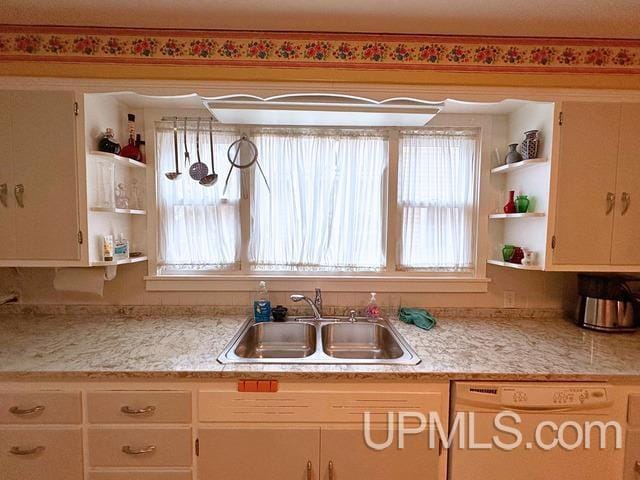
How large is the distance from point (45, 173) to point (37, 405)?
1.03 m

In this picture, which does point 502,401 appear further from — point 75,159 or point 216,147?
point 75,159

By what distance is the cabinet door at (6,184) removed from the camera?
1404 mm

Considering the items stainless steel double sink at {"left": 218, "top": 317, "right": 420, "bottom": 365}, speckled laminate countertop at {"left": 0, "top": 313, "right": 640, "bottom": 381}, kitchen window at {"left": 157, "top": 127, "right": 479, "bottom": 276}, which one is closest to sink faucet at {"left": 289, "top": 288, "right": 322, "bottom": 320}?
stainless steel double sink at {"left": 218, "top": 317, "right": 420, "bottom": 365}

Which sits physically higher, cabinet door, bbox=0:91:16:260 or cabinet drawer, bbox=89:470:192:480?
cabinet door, bbox=0:91:16:260

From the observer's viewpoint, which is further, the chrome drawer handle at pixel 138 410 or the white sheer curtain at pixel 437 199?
the white sheer curtain at pixel 437 199

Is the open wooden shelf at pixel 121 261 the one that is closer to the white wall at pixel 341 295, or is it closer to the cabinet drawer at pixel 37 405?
the white wall at pixel 341 295

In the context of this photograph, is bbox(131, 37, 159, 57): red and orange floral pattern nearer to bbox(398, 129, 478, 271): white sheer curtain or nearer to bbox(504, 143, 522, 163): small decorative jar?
bbox(398, 129, 478, 271): white sheer curtain

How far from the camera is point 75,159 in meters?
1.43

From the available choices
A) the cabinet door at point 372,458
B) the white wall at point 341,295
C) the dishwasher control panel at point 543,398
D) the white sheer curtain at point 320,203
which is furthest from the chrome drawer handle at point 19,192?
the dishwasher control panel at point 543,398

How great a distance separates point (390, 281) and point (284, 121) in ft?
3.81

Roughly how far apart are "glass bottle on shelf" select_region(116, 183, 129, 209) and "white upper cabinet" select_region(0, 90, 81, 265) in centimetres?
24

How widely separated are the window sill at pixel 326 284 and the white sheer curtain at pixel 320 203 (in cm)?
8

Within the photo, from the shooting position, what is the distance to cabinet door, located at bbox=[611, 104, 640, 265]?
1.45 meters

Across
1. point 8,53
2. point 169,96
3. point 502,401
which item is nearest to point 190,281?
point 169,96
